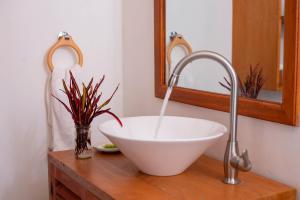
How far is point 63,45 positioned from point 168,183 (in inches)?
35.6

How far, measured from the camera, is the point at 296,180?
47.9 inches

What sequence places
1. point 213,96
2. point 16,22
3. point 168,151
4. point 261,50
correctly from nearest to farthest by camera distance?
point 168,151
point 261,50
point 213,96
point 16,22

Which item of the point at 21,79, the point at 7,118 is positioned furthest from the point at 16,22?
the point at 7,118

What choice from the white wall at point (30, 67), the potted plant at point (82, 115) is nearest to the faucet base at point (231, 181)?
the potted plant at point (82, 115)

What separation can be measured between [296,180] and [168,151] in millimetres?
383

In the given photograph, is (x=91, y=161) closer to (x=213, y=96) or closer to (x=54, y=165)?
(x=54, y=165)

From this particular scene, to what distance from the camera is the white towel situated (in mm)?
1832

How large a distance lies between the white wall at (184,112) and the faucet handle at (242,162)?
14 centimetres

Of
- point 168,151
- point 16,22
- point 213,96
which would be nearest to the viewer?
point 168,151

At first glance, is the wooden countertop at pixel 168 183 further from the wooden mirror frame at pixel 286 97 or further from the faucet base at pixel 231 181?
the wooden mirror frame at pixel 286 97

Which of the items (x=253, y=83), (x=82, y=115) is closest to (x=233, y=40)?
(x=253, y=83)

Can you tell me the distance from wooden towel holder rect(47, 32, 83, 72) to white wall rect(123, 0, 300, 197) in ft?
0.80

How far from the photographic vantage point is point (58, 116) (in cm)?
184

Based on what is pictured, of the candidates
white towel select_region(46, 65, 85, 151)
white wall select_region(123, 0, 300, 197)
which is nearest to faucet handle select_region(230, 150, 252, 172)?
white wall select_region(123, 0, 300, 197)
